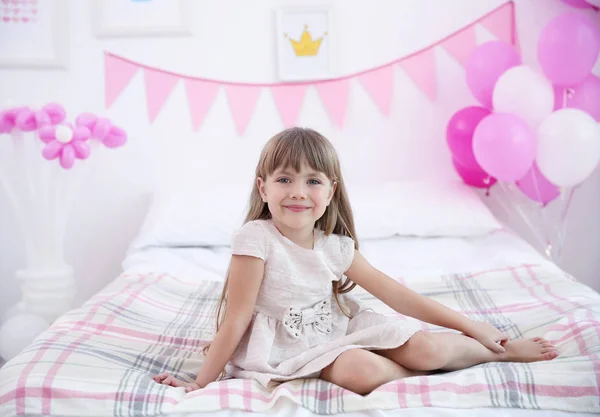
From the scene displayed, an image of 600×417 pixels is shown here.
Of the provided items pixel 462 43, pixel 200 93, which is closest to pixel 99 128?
pixel 200 93

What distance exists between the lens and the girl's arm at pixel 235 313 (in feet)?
4.36

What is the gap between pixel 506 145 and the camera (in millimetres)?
2271

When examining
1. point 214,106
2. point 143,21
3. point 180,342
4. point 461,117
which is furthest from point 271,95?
point 180,342

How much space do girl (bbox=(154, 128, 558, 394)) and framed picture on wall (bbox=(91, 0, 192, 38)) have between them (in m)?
1.57

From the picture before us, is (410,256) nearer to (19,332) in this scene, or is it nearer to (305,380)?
(305,380)

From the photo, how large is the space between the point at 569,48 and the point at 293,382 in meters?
1.66

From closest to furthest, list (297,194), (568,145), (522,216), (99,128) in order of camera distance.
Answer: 1. (297,194)
2. (568,145)
3. (99,128)
4. (522,216)

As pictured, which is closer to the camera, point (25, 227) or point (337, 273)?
point (337, 273)

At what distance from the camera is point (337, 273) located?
150 centimetres

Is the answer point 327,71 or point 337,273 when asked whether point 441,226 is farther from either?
point 337,273

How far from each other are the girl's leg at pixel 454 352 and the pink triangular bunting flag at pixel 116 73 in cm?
194

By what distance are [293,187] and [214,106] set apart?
5.28 ft

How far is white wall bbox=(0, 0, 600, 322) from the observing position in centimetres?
286

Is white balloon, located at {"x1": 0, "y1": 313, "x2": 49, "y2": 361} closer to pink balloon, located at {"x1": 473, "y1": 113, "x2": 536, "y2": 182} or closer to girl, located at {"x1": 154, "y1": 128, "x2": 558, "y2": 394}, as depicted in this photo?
girl, located at {"x1": 154, "y1": 128, "x2": 558, "y2": 394}
